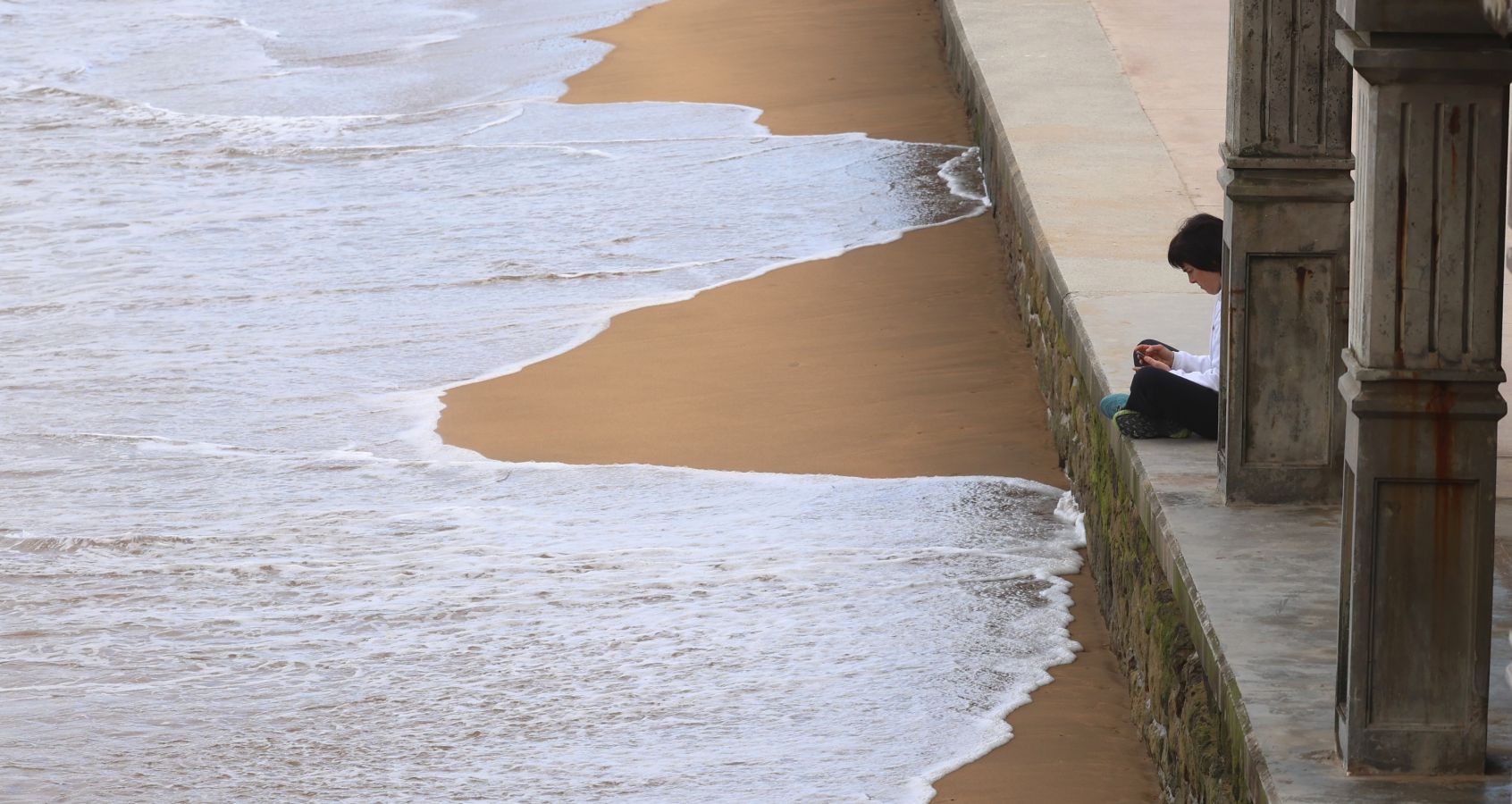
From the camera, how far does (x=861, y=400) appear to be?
8.55 meters

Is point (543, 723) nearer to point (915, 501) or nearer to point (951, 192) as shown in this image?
point (915, 501)

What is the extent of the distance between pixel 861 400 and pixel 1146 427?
2970 mm

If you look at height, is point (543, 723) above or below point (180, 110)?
below

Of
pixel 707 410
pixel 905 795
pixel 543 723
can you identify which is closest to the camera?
pixel 905 795

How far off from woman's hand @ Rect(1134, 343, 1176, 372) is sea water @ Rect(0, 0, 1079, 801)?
0.94m

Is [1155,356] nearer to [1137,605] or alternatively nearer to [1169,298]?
[1137,605]

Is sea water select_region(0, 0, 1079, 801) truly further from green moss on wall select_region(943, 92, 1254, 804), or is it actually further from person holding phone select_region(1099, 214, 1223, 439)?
person holding phone select_region(1099, 214, 1223, 439)

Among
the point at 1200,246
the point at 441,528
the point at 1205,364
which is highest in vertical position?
the point at 1200,246

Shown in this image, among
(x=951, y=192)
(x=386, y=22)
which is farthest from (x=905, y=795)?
(x=386, y=22)

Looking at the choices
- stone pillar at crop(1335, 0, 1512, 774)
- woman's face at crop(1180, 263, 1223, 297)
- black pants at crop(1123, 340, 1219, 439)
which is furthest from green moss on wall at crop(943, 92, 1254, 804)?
woman's face at crop(1180, 263, 1223, 297)

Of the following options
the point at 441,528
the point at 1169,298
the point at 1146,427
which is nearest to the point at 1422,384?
the point at 1146,427

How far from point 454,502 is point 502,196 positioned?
18.2 feet

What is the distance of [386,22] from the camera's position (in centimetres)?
1975

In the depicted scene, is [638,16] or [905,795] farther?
[638,16]
